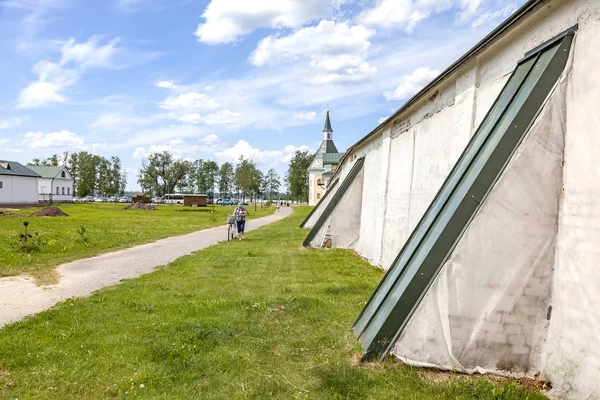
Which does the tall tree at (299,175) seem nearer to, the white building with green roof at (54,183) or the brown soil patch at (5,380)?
the white building with green roof at (54,183)

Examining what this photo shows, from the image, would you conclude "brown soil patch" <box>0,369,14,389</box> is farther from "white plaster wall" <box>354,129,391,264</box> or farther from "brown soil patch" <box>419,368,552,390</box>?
"white plaster wall" <box>354,129,391,264</box>

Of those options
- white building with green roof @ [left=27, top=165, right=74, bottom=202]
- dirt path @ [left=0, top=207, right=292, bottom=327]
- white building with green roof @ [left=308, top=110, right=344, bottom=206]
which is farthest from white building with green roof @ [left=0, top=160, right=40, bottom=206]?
dirt path @ [left=0, top=207, right=292, bottom=327]

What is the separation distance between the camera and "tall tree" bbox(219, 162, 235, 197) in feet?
381

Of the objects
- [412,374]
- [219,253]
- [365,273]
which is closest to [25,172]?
[219,253]

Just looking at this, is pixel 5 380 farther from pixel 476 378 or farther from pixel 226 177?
pixel 226 177

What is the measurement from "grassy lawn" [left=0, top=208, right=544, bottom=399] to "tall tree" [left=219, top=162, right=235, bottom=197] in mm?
108932

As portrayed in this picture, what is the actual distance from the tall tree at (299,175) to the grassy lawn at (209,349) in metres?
91.6

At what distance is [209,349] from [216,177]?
113757 millimetres

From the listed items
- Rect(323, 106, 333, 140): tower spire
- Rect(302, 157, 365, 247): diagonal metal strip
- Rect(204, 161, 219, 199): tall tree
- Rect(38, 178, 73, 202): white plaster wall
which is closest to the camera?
Rect(302, 157, 365, 247): diagonal metal strip

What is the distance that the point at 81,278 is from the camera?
32.4ft

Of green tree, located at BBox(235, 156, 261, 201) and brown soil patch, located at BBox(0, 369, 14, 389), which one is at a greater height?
green tree, located at BBox(235, 156, 261, 201)

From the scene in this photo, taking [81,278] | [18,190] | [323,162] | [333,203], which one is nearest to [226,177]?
[323,162]

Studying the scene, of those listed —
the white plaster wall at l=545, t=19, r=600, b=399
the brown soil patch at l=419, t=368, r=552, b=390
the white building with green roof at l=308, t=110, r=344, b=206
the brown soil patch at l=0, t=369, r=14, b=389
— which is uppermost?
the white building with green roof at l=308, t=110, r=344, b=206

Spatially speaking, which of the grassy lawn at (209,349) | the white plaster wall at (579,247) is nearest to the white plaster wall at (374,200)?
the grassy lawn at (209,349)
